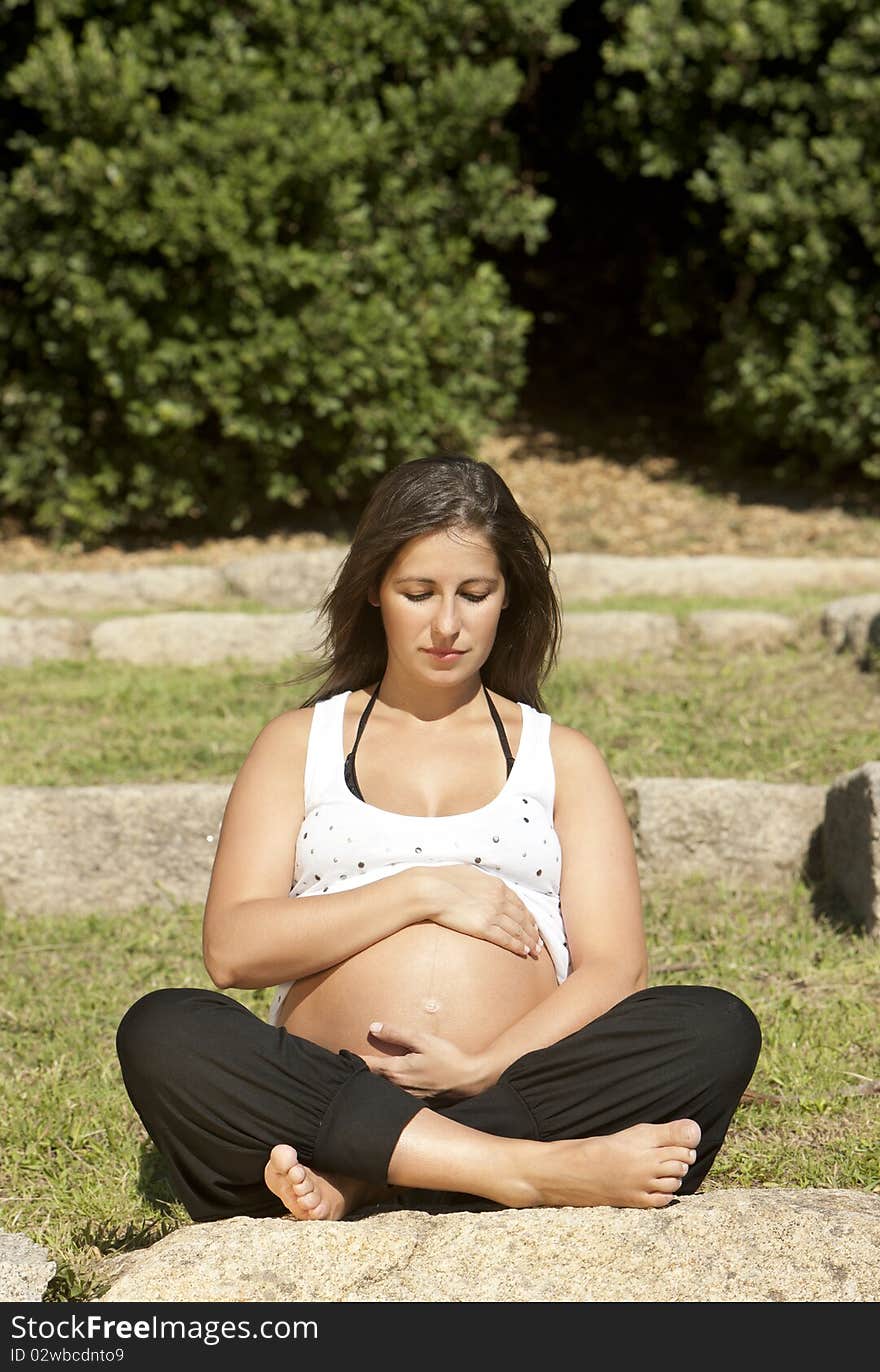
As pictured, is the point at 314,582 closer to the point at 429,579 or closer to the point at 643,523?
the point at 643,523

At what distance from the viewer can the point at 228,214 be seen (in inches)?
310

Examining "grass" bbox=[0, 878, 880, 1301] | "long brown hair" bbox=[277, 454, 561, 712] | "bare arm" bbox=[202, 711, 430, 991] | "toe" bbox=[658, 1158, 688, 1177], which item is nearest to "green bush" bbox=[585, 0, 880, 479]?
"grass" bbox=[0, 878, 880, 1301]

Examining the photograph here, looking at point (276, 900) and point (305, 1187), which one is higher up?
point (276, 900)

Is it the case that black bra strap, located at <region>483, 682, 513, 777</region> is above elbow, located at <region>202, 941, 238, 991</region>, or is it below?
above

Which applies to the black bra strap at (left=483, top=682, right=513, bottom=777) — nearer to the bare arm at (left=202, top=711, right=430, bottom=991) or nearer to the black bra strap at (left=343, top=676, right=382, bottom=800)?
the black bra strap at (left=343, top=676, right=382, bottom=800)

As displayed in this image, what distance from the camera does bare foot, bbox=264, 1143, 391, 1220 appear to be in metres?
2.32

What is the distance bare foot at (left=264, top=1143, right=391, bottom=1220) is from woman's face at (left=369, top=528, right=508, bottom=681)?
89 cm

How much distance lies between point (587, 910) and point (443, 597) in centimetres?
62

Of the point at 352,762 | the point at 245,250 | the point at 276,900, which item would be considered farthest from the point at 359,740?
the point at 245,250

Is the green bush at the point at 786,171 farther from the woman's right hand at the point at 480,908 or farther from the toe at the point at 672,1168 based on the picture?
the toe at the point at 672,1168

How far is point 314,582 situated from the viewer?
724 centimetres

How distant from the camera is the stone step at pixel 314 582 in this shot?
7.21 metres

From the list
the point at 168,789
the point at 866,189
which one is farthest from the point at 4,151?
the point at 168,789

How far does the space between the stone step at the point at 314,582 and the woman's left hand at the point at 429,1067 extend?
15.6 ft
